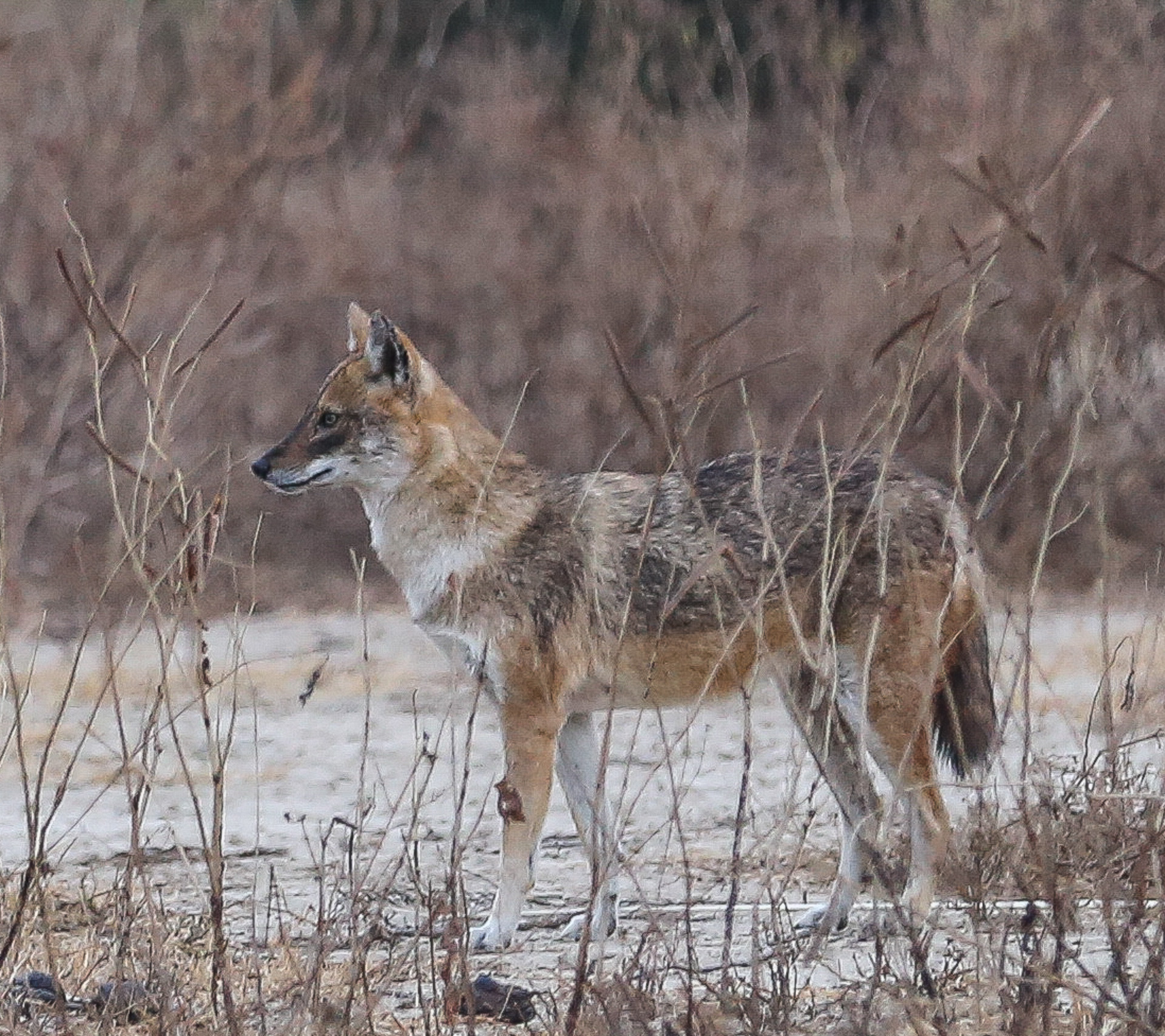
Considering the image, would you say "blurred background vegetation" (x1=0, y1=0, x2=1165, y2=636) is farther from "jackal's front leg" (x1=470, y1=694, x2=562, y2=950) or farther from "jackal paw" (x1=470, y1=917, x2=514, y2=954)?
"jackal paw" (x1=470, y1=917, x2=514, y2=954)

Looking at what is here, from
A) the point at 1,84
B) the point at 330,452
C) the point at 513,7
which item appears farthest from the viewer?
the point at 513,7

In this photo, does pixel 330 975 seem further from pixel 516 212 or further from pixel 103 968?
pixel 516 212

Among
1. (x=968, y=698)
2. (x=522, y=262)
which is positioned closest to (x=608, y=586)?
(x=968, y=698)

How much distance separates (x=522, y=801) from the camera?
598 cm

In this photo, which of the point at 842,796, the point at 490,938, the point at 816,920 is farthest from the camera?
the point at 842,796

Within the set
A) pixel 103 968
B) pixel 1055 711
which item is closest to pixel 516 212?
pixel 1055 711

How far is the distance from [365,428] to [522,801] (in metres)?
1.33

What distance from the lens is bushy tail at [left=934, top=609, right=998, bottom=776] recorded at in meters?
6.29

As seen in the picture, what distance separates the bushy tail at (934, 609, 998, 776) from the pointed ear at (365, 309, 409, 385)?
1.86 meters

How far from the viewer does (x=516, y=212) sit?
49.1 feet

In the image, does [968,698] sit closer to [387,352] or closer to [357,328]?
[387,352]

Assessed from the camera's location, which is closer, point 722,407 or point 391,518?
point 391,518

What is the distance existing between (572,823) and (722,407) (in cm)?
581

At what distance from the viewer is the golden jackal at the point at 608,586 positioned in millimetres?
6105
